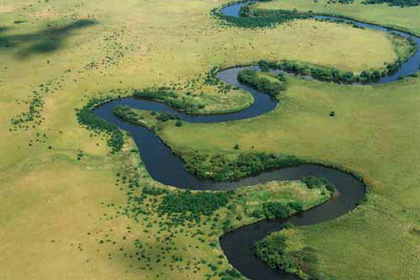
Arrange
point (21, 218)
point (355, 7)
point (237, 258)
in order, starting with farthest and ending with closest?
point (355, 7), point (21, 218), point (237, 258)

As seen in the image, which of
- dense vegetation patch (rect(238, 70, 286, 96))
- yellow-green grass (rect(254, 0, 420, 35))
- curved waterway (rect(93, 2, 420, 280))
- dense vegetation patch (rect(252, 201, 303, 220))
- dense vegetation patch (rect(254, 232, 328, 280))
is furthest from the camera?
yellow-green grass (rect(254, 0, 420, 35))

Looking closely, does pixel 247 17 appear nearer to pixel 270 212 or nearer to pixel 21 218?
pixel 270 212

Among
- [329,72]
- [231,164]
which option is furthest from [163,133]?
[329,72]

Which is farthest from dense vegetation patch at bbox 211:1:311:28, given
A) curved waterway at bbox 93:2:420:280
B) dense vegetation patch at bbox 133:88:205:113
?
dense vegetation patch at bbox 133:88:205:113

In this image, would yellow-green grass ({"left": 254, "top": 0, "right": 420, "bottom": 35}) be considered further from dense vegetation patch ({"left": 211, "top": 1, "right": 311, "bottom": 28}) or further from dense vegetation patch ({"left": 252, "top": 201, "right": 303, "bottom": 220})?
dense vegetation patch ({"left": 252, "top": 201, "right": 303, "bottom": 220})

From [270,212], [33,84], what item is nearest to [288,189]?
[270,212]
